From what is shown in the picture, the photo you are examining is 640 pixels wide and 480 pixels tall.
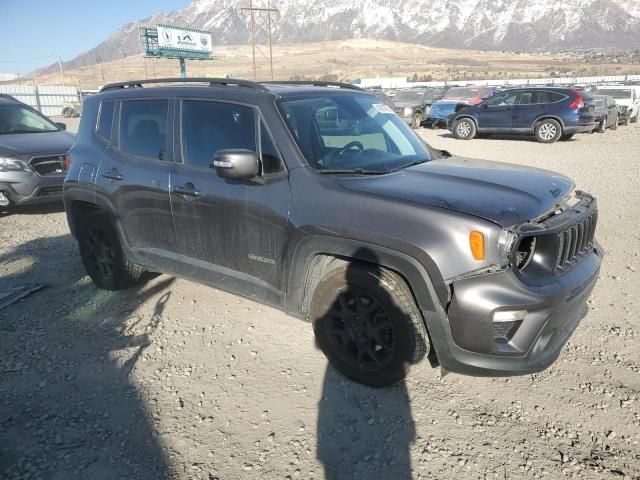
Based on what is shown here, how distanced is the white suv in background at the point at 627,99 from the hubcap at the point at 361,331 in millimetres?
20303

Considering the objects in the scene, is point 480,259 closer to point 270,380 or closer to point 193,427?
point 270,380

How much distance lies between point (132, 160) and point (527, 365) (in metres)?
3.25

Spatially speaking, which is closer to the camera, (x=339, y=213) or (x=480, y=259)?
(x=480, y=259)

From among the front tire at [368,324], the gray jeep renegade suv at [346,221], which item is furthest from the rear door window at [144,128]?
the front tire at [368,324]

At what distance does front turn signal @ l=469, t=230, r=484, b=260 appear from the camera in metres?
2.50

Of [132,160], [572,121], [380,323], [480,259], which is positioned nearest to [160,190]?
[132,160]

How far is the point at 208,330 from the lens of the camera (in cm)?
398

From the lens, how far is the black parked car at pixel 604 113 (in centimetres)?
1539

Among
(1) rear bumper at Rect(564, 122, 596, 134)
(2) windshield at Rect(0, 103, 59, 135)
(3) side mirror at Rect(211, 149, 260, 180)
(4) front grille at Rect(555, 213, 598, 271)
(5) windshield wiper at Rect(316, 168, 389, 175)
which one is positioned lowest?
(1) rear bumper at Rect(564, 122, 596, 134)

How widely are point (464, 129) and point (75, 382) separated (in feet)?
51.3

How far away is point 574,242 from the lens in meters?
2.92

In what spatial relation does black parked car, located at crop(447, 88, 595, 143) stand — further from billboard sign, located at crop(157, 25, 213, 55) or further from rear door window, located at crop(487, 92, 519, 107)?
billboard sign, located at crop(157, 25, 213, 55)

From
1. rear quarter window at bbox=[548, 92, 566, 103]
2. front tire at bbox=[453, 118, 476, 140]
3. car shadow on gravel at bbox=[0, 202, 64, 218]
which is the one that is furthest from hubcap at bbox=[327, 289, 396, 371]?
front tire at bbox=[453, 118, 476, 140]

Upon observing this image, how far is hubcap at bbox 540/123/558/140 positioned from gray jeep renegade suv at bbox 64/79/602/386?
12.7 m
